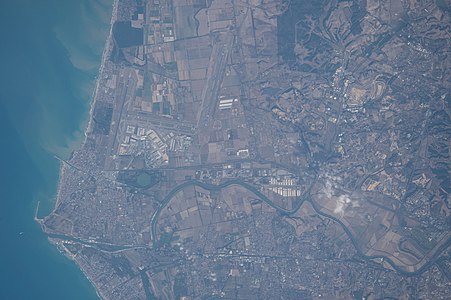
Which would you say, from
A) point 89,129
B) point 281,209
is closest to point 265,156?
point 281,209

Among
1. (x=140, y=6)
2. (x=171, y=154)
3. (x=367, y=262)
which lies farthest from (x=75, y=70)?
(x=367, y=262)

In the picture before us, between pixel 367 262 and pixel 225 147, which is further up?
pixel 225 147

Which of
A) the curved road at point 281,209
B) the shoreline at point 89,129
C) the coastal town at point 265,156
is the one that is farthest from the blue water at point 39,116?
the curved road at point 281,209

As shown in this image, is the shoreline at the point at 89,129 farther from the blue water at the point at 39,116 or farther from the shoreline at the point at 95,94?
the blue water at the point at 39,116

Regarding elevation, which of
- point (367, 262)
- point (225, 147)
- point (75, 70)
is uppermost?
point (75, 70)

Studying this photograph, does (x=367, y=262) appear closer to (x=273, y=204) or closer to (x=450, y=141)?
(x=273, y=204)
